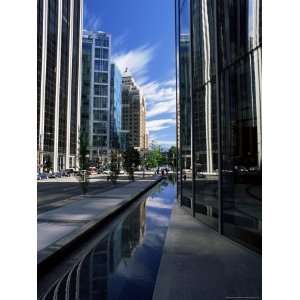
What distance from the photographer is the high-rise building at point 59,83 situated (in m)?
58.1

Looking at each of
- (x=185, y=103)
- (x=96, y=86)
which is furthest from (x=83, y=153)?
(x=96, y=86)

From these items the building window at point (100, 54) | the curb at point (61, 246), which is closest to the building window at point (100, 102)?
the building window at point (100, 54)

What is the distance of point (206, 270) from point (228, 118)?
Result: 13.4 feet

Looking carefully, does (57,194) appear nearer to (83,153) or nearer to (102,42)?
(83,153)

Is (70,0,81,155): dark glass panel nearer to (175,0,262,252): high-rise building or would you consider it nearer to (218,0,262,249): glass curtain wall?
(175,0,262,252): high-rise building

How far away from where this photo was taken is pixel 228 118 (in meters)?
8.16

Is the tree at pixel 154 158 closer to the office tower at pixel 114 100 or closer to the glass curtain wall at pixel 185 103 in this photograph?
the office tower at pixel 114 100

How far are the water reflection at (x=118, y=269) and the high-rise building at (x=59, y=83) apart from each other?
4760 centimetres

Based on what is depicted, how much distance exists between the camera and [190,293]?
4.20 m

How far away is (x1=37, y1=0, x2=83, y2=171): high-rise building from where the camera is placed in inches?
2288

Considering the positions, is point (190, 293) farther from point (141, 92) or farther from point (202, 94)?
point (141, 92)
